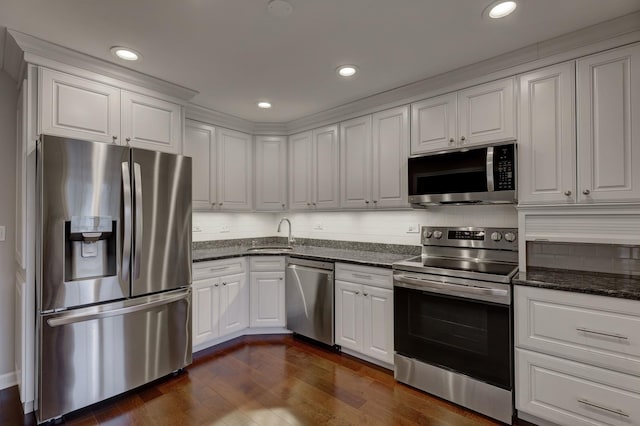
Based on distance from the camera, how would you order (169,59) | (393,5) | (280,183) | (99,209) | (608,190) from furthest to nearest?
(280,183), (169,59), (99,209), (608,190), (393,5)

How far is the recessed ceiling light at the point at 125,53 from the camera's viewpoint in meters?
2.17

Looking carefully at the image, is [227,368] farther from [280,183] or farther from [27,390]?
[280,183]

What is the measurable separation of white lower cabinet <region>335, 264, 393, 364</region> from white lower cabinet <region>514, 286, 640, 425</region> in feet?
3.16

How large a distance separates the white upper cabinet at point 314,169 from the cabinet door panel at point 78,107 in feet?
6.27

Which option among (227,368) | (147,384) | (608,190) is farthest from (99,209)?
(608,190)

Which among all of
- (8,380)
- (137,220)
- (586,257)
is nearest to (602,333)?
(586,257)

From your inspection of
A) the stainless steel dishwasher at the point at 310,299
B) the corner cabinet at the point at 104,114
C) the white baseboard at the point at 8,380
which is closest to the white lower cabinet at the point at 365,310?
the stainless steel dishwasher at the point at 310,299

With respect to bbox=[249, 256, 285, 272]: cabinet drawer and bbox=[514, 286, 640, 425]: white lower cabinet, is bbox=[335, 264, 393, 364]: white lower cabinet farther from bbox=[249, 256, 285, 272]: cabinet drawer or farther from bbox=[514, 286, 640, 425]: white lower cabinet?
bbox=[514, 286, 640, 425]: white lower cabinet

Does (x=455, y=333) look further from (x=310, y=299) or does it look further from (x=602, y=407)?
(x=310, y=299)

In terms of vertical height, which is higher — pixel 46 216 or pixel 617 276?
pixel 46 216

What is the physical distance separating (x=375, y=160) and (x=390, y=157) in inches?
6.5

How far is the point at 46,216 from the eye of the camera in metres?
1.96

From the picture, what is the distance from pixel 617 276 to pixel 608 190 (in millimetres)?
604

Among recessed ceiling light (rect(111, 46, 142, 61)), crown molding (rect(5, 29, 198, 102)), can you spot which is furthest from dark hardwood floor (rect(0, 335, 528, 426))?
recessed ceiling light (rect(111, 46, 142, 61))
